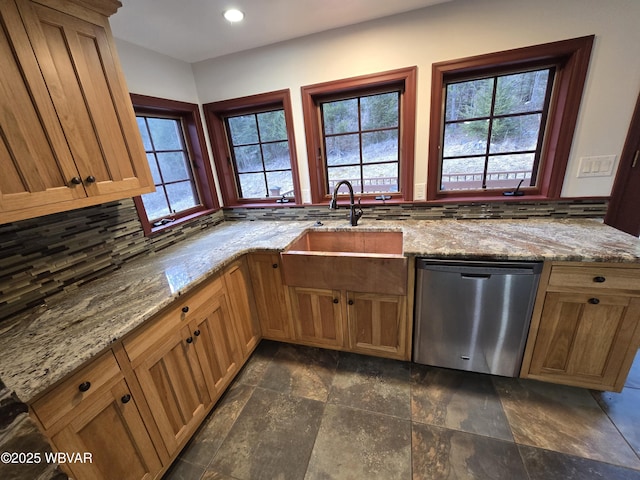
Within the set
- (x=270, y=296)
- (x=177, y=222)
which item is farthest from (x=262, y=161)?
(x=270, y=296)

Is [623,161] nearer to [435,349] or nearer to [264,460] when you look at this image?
[435,349]

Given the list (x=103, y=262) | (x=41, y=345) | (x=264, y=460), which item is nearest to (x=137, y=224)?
(x=103, y=262)

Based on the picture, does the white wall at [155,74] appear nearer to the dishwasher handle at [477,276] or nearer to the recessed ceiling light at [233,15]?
the recessed ceiling light at [233,15]

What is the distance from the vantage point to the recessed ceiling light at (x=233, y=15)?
151 cm

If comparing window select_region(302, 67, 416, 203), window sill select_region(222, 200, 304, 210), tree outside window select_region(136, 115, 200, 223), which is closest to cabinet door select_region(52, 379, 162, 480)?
tree outside window select_region(136, 115, 200, 223)

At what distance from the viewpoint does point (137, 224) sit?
1.75 metres

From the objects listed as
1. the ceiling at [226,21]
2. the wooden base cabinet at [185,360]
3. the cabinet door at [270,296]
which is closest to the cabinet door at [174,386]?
the wooden base cabinet at [185,360]

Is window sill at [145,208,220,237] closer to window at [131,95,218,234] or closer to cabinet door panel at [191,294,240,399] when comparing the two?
window at [131,95,218,234]

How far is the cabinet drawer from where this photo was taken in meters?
0.81

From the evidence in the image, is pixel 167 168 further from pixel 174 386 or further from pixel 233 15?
pixel 174 386

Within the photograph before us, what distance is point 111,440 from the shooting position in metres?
1.00

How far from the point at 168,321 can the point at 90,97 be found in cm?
114

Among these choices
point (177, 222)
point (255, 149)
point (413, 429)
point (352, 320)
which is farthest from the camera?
point (255, 149)

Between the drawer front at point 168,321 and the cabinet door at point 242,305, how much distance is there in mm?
158
